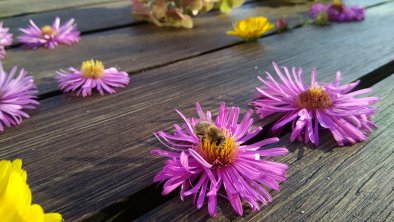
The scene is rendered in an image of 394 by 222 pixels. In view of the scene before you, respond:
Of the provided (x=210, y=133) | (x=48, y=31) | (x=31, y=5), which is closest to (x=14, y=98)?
(x=210, y=133)

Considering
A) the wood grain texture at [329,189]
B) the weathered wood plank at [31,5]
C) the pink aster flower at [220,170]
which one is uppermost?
the weathered wood plank at [31,5]

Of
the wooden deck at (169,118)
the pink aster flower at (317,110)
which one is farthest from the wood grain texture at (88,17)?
the pink aster flower at (317,110)

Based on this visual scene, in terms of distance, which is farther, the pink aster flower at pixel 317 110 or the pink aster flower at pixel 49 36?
the pink aster flower at pixel 49 36

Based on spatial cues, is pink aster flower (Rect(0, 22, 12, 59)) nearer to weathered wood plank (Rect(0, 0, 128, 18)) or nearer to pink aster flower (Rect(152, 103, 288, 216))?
weathered wood plank (Rect(0, 0, 128, 18))

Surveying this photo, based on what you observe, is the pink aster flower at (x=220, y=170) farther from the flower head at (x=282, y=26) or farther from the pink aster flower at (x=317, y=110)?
the flower head at (x=282, y=26)

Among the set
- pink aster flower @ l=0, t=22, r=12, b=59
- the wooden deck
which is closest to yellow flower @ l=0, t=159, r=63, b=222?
the wooden deck

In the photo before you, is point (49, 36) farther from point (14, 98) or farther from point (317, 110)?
point (317, 110)
